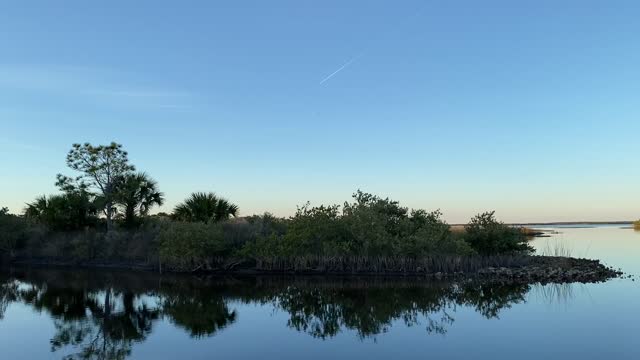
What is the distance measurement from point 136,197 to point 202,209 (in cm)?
569

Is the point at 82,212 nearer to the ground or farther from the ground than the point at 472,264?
farther from the ground

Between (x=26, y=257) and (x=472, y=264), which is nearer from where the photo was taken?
(x=472, y=264)

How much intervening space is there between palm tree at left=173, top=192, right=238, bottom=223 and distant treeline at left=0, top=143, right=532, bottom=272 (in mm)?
71

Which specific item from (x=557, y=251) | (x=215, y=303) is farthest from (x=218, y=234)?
(x=557, y=251)

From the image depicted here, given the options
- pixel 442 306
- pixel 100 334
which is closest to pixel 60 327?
pixel 100 334

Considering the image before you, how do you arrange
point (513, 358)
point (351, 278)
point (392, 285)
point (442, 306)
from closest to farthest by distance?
1. point (513, 358)
2. point (442, 306)
3. point (392, 285)
4. point (351, 278)

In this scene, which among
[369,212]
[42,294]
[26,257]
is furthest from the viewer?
[26,257]

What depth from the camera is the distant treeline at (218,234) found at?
28797mm

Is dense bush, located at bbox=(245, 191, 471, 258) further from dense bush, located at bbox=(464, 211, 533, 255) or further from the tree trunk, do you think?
the tree trunk

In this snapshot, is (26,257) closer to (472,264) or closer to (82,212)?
(82,212)

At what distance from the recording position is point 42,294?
21844 millimetres

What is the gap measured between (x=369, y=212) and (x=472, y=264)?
6.31m

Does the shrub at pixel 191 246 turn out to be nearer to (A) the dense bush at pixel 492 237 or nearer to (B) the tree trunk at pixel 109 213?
(B) the tree trunk at pixel 109 213

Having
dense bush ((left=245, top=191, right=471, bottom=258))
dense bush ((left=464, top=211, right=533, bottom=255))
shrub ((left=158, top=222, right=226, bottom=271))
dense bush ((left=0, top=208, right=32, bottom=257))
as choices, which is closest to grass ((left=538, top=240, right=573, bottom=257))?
dense bush ((left=464, top=211, right=533, bottom=255))
